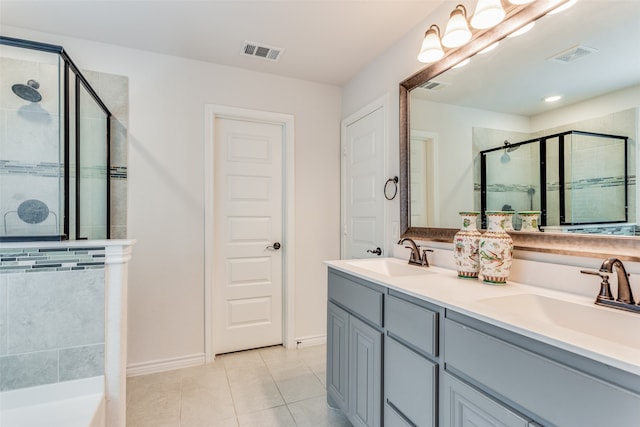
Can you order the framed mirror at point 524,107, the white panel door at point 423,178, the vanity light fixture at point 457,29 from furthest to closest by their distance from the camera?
the white panel door at point 423,178, the vanity light fixture at point 457,29, the framed mirror at point 524,107

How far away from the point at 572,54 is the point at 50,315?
2.54m

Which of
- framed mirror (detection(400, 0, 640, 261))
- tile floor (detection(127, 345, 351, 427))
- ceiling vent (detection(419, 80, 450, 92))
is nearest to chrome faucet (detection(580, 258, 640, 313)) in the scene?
framed mirror (detection(400, 0, 640, 261))

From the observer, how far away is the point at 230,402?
2.07 metres

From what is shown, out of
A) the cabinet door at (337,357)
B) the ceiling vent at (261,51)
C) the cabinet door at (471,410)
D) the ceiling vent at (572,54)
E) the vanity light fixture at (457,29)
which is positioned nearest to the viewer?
the cabinet door at (471,410)

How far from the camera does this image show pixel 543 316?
118 cm

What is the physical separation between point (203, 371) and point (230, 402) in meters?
0.54

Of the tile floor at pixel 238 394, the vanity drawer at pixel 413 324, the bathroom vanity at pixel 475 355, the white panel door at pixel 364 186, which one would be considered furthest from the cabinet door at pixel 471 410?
the white panel door at pixel 364 186

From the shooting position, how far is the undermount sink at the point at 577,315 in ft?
3.16

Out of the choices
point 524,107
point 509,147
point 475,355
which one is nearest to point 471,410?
point 475,355

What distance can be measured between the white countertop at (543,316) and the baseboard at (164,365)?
5.91ft

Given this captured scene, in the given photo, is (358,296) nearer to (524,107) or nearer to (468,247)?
(468,247)

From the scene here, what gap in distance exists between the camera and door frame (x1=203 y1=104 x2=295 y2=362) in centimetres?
265

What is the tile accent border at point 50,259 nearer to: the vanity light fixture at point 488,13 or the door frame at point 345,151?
the door frame at point 345,151

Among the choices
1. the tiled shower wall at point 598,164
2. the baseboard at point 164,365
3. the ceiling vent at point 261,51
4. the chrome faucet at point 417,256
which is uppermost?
the ceiling vent at point 261,51
